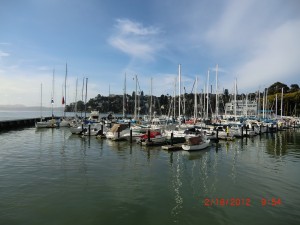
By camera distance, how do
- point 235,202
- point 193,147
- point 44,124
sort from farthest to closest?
Answer: point 44,124 → point 193,147 → point 235,202

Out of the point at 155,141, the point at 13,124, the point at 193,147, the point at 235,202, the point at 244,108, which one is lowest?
the point at 235,202

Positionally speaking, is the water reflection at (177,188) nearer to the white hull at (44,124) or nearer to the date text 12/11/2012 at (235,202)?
the date text 12/11/2012 at (235,202)

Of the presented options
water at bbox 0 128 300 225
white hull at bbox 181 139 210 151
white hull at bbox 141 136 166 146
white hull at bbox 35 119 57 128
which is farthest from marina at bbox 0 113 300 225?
white hull at bbox 35 119 57 128

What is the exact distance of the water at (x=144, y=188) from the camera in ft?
41.9

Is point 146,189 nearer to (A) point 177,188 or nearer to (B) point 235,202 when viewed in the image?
(A) point 177,188

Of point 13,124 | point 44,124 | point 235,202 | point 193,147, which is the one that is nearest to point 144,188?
point 235,202

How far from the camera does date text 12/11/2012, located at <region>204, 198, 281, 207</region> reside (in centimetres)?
1443

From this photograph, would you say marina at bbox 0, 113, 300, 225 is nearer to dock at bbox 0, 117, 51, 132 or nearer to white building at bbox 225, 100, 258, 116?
dock at bbox 0, 117, 51, 132

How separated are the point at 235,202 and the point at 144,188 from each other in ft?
19.5

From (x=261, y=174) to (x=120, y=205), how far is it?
44.0 ft

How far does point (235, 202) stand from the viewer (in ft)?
48.3

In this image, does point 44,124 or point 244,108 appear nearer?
point 44,124

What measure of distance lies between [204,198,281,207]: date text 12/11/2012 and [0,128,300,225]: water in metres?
0.06

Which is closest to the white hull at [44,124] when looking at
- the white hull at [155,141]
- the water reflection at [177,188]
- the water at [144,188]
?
the water at [144,188]
